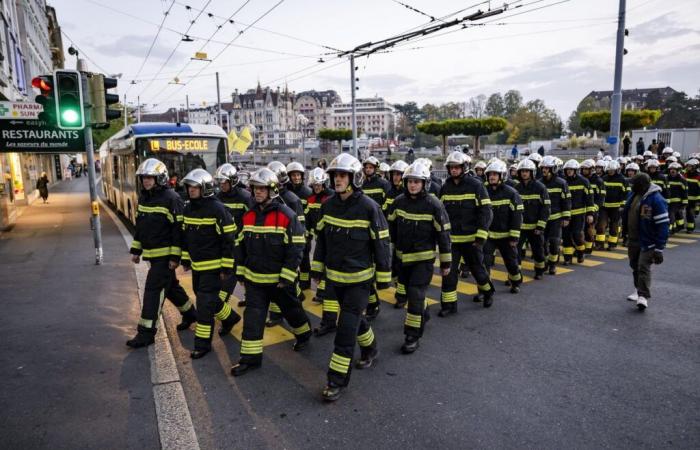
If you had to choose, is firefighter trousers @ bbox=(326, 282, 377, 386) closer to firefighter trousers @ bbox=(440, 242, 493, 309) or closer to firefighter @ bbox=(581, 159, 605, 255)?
firefighter trousers @ bbox=(440, 242, 493, 309)

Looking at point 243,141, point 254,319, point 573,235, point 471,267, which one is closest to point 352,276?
point 254,319

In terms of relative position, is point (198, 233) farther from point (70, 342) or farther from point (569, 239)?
point (569, 239)

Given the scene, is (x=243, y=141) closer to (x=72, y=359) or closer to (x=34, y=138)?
(x=34, y=138)

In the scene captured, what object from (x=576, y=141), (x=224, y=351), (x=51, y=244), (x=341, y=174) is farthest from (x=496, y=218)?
(x=576, y=141)

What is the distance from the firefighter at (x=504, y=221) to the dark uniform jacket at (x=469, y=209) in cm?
87

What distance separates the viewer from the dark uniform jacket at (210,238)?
544cm

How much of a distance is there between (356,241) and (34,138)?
13.9 meters

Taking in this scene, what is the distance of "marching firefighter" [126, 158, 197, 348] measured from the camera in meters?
5.63

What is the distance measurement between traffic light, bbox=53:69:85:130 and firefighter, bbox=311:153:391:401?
6.54 meters

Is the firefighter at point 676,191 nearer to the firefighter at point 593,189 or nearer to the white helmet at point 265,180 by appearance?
the firefighter at point 593,189

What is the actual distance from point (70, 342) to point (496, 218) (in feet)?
19.8

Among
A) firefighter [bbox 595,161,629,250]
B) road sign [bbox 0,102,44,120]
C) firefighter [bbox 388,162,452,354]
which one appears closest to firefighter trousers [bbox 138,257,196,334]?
firefighter [bbox 388,162,452,354]

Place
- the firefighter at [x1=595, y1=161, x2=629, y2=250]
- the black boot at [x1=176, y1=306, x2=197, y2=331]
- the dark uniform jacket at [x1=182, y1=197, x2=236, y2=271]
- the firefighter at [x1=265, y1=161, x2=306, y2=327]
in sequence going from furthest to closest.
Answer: the firefighter at [x1=595, y1=161, x2=629, y2=250]
the firefighter at [x1=265, y1=161, x2=306, y2=327]
the black boot at [x1=176, y1=306, x2=197, y2=331]
the dark uniform jacket at [x1=182, y1=197, x2=236, y2=271]

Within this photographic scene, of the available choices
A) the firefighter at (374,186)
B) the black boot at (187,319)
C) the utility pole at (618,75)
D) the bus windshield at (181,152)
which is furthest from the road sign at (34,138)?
the utility pole at (618,75)
